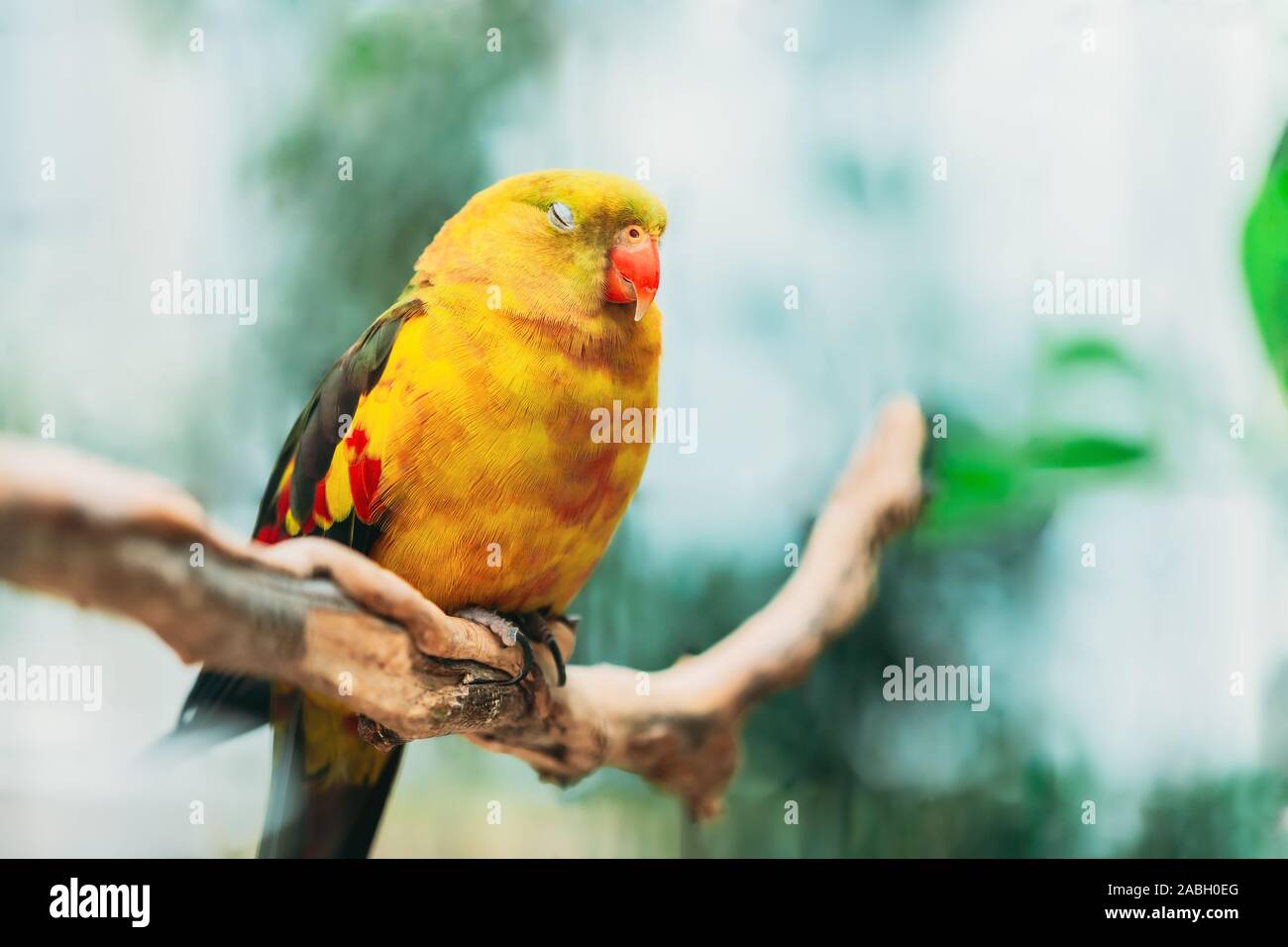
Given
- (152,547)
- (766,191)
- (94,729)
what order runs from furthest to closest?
(766,191) < (94,729) < (152,547)

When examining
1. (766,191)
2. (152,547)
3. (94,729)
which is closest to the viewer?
(152,547)

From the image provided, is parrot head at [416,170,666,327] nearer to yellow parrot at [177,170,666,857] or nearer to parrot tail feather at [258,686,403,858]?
yellow parrot at [177,170,666,857]

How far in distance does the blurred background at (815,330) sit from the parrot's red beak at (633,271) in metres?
0.56

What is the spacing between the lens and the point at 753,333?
89.8 inches

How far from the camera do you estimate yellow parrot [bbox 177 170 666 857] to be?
161cm

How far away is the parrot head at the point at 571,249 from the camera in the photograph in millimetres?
1670

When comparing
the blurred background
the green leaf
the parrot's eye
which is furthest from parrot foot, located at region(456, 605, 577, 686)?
the green leaf

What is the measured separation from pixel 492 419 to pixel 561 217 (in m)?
0.37

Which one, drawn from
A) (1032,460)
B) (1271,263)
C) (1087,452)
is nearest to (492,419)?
(1032,460)

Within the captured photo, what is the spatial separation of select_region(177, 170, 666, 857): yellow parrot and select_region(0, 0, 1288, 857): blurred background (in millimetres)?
490

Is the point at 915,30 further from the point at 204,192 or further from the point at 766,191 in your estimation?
the point at 204,192

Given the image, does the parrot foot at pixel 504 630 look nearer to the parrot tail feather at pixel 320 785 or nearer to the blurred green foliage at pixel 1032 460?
the parrot tail feather at pixel 320 785
